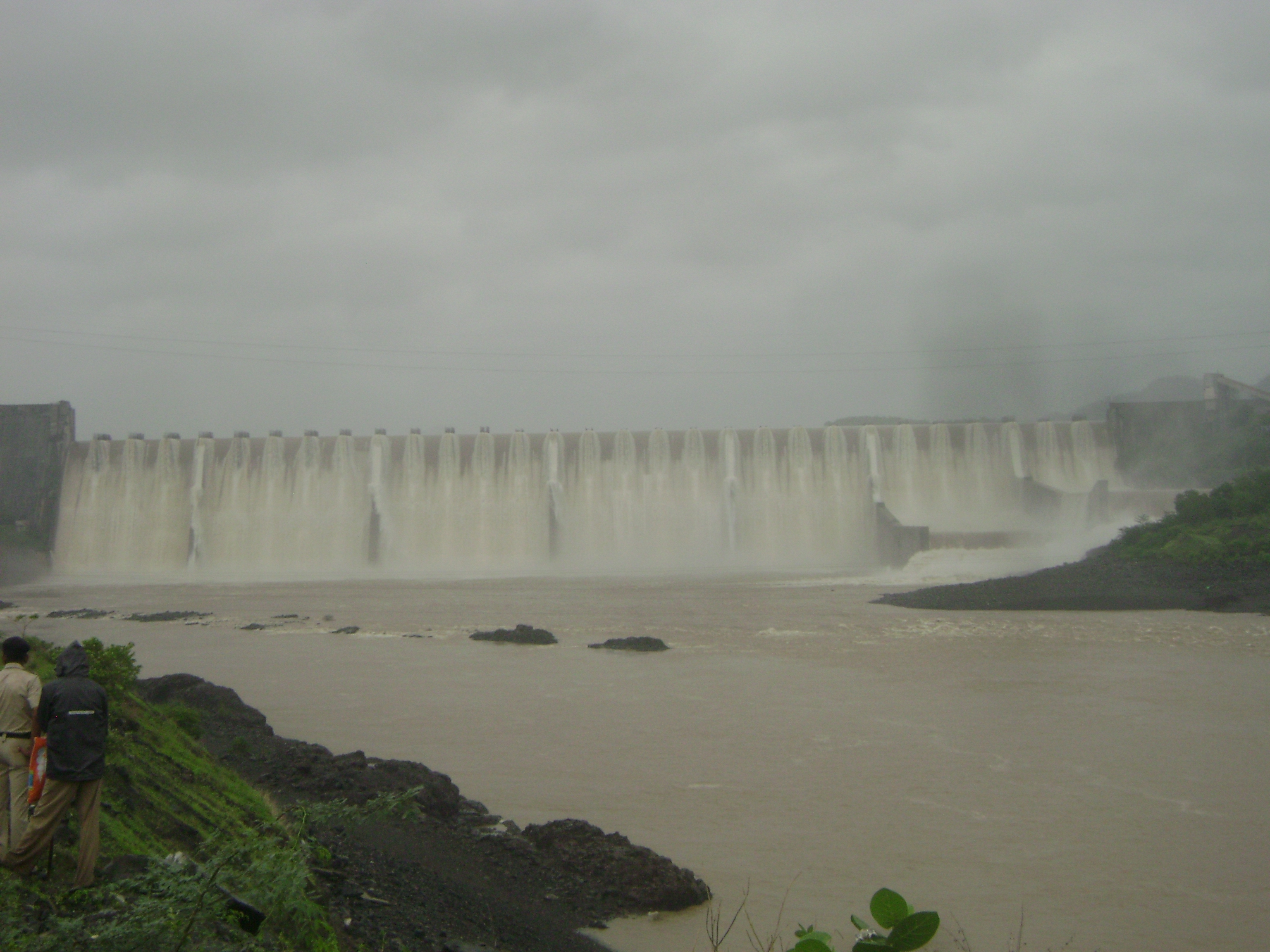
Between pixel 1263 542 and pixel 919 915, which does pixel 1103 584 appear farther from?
pixel 919 915

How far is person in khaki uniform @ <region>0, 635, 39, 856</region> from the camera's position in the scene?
3.69 m

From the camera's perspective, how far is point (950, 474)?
117 ft

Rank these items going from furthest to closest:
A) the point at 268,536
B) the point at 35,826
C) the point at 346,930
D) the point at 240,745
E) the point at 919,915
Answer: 1. the point at 268,536
2. the point at 240,745
3. the point at 346,930
4. the point at 35,826
5. the point at 919,915

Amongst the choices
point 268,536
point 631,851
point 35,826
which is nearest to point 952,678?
point 631,851

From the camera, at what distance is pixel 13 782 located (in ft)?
12.2

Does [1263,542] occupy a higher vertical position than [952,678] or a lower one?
higher

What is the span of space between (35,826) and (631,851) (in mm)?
3151

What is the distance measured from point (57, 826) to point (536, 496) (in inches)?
1288

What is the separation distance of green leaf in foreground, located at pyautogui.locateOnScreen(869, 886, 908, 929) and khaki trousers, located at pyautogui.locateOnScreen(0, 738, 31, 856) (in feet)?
10.5

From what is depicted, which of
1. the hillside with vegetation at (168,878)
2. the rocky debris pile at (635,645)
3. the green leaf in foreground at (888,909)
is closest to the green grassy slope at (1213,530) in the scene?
the rocky debris pile at (635,645)

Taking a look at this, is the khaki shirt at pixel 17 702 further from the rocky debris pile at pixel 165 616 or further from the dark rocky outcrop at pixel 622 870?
the rocky debris pile at pixel 165 616

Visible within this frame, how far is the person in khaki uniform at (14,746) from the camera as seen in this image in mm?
3686

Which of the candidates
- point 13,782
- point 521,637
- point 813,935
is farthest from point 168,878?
point 521,637

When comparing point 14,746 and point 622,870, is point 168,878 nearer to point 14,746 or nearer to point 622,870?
point 14,746
